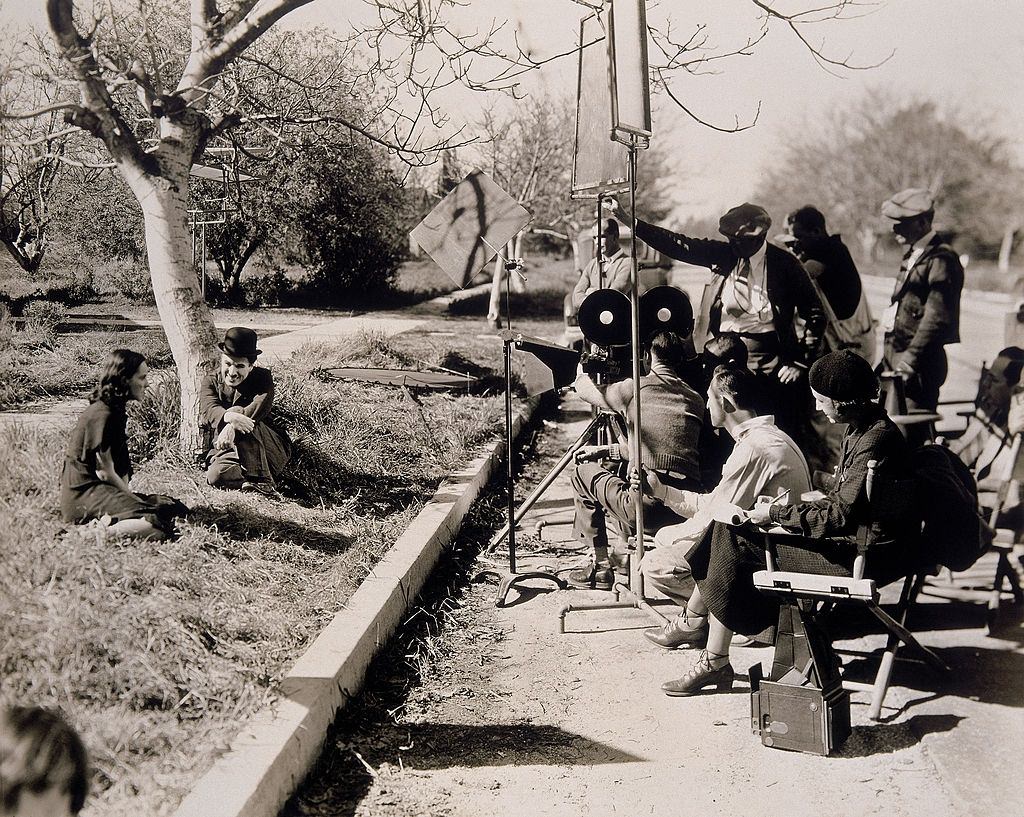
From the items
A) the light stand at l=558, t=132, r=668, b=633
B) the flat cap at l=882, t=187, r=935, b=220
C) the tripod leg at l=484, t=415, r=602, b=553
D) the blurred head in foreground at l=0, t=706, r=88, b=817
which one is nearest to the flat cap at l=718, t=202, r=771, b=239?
the flat cap at l=882, t=187, r=935, b=220

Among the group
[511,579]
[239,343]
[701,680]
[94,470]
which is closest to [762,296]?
[511,579]

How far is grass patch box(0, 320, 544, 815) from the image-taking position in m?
2.53

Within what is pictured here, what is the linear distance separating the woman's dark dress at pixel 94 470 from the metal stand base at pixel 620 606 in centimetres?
214

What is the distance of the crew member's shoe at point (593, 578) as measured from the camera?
15.7 feet

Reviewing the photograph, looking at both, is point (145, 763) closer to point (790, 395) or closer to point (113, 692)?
point (113, 692)

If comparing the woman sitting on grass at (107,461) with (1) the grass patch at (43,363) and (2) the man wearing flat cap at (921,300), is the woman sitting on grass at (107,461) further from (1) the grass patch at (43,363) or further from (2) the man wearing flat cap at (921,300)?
(2) the man wearing flat cap at (921,300)

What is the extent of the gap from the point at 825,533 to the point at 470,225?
2654 mm

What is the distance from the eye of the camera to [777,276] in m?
4.90

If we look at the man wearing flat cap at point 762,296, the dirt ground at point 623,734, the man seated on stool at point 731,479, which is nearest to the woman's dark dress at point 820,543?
the man seated on stool at point 731,479

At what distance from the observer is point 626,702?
141 inches

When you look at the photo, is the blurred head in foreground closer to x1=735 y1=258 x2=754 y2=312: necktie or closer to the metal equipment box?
the metal equipment box

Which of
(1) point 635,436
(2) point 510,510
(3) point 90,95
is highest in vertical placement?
(3) point 90,95

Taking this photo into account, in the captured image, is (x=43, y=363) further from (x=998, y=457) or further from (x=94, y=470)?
(x=998, y=457)

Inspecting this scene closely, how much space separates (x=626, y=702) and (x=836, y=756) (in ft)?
2.73
